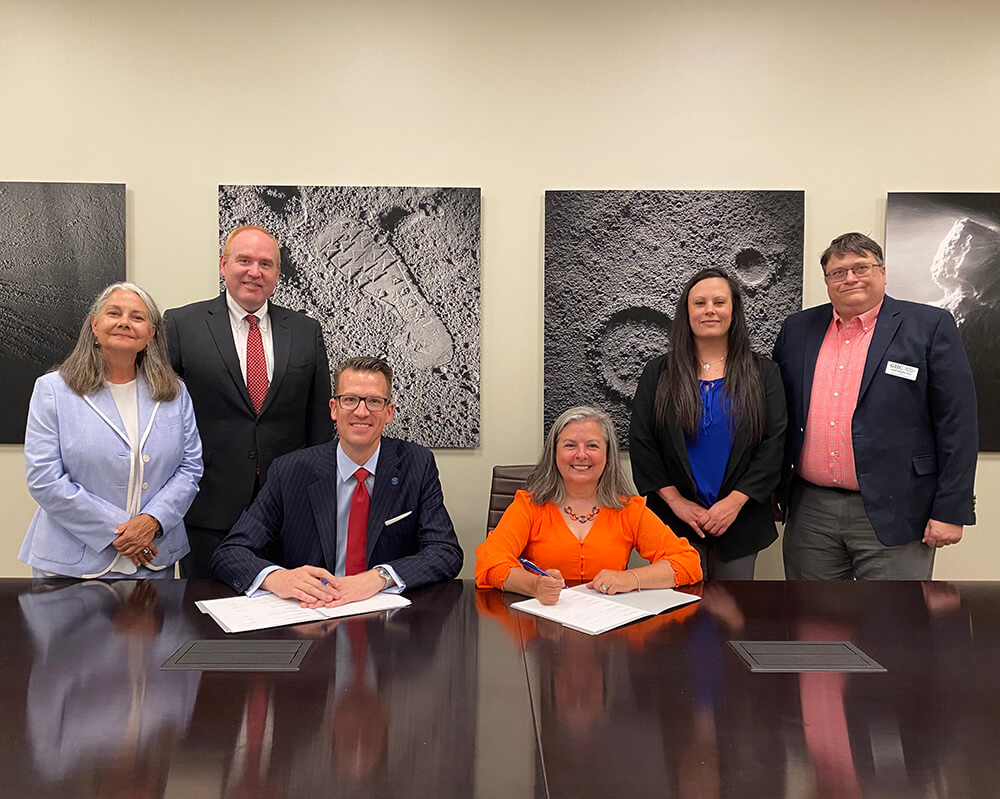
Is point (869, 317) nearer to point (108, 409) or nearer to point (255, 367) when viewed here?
point (255, 367)

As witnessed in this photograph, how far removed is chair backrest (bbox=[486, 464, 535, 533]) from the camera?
3426 mm

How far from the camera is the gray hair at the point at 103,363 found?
248 cm

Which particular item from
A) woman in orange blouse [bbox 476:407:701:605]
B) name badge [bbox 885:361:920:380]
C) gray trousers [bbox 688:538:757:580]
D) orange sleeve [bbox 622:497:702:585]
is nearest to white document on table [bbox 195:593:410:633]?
woman in orange blouse [bbox 476:407:701:605]

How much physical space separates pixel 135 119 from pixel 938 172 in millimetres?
3609

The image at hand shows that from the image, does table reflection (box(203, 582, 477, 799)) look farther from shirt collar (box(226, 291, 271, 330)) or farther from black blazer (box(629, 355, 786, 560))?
shirt collar (box(226, 291, 271, 330))

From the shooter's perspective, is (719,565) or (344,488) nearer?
(344,488)

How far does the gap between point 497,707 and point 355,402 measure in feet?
3.87

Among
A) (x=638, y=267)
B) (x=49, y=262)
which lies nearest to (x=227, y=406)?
(x=49, y=262)

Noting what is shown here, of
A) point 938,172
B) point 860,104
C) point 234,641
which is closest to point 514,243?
point 860,104

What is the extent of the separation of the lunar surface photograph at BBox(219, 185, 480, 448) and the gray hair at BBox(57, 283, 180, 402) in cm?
98

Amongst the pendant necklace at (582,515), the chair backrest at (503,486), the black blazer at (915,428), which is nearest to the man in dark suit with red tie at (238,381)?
the chair backrest at (503,486)

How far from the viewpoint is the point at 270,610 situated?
1.89 meters

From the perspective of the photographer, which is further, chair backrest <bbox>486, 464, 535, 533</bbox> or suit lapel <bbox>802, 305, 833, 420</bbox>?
chair backrest <bbox>486, 464, 535, 533</bbox>

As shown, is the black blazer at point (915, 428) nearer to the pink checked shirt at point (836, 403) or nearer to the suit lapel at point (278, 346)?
the pink checked shirt at point (836, 403)
